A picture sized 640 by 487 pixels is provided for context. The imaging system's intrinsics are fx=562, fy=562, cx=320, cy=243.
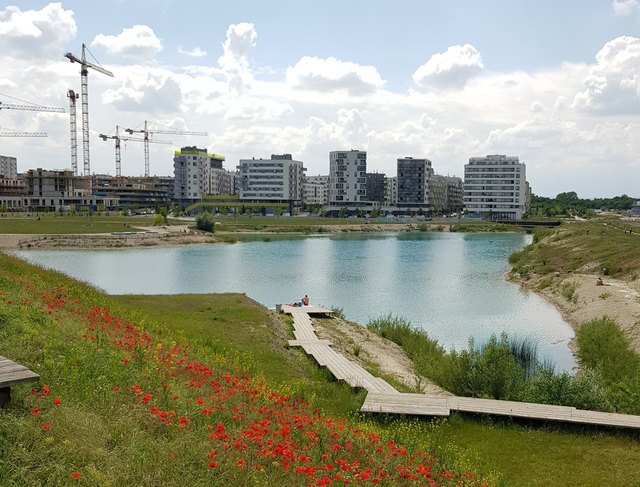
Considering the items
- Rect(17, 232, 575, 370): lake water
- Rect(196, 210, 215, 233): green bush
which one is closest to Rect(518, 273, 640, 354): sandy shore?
Rect(17, 232, 575, 370): lake water

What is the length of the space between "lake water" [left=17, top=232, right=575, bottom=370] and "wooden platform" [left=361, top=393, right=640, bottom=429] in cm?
1508

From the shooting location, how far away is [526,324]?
129 ft

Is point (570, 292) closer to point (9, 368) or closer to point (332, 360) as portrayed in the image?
point (332, 360)

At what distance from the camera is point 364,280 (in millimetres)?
61156

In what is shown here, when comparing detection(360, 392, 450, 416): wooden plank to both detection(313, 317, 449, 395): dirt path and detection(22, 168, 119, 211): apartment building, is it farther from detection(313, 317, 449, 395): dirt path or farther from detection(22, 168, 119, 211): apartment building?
detection(22, 168, 119, 211): apartment building

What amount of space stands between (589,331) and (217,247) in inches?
3210

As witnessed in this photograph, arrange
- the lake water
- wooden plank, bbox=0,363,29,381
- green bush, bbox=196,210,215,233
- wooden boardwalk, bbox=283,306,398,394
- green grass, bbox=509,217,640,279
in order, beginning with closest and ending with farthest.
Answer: wooden plank, bbox=0,363,29,381
wooden boardwalk, bbox=283,306,398,394
the lake water
green grass, bbox=509,217,640,279
green bush, bbox=196,210,215,233

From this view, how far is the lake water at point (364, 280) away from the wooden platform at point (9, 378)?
26.5 metres

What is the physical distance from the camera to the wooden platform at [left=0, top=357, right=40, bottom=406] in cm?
808

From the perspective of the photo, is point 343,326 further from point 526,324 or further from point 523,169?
point 523,169

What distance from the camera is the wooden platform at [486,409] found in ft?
46.4

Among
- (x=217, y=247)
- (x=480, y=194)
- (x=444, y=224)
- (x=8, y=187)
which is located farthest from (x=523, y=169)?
(x=8, y=187)

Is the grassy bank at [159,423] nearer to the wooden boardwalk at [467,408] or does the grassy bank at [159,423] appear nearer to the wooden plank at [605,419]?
the wooden boardwalk at [467,408]

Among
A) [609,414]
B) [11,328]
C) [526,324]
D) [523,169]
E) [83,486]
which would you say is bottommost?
[526,324]
